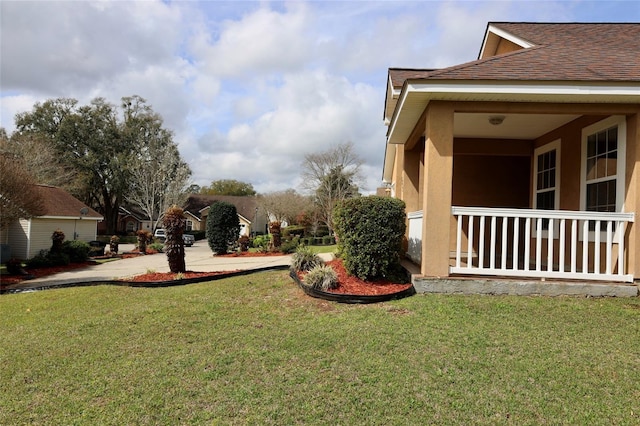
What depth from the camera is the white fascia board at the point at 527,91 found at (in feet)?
18.5

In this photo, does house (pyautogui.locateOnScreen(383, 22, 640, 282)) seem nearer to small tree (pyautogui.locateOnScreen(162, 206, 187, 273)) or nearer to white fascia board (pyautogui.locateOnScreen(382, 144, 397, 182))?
white fascia board (pyautogui.locateOnScreen(382, 144, 397, 182))

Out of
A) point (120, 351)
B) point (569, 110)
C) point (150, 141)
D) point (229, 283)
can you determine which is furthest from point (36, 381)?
point (150, 141)

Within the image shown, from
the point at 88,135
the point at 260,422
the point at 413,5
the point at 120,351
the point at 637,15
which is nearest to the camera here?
the point at 260,422

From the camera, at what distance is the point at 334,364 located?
151 inches

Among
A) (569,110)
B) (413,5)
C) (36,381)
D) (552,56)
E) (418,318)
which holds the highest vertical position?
(413,5)

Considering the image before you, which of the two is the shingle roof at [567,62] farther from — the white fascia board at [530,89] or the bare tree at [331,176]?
the bare tree at [331,176]

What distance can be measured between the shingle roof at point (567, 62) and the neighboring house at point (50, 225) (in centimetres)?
1949

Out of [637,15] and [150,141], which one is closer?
[637,15]

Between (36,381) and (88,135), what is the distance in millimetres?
46043

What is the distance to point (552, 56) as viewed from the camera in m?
6.76

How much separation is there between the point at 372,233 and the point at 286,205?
3747 centimetres

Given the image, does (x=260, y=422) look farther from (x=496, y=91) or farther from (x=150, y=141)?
(x=150, y=141)

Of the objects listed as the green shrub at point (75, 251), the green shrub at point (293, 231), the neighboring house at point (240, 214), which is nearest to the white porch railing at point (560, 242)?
the green shrub at point (75, 251)

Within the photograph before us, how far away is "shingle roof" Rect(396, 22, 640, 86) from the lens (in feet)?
19.0
